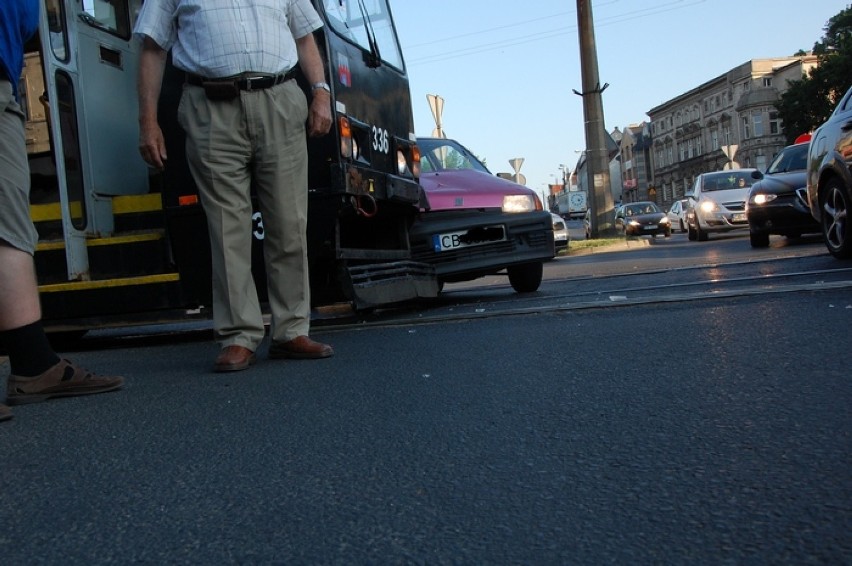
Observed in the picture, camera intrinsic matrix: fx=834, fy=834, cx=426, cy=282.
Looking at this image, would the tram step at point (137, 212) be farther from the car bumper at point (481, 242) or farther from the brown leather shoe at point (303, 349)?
the car bumper at point (481, 242)

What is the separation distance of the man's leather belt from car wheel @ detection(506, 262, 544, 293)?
4.36 metres

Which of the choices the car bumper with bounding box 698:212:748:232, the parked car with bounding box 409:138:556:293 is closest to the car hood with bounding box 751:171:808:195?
the parked car with bounding box 409:138:556:293

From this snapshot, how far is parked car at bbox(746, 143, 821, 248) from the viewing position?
38.0 feet

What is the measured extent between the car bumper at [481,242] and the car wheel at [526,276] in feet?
1.04

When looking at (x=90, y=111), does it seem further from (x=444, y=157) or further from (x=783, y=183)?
(x=783, y=183)

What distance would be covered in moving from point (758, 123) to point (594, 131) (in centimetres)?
6614

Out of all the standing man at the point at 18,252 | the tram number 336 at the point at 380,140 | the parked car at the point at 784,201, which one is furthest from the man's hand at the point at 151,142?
the parked car at the point at 784,201

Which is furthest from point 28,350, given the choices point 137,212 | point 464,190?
point 464,190

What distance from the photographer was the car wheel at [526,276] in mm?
8039

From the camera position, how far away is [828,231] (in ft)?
24.8

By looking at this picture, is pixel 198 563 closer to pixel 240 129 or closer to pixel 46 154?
pixel 240 129

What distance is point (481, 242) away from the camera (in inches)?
294

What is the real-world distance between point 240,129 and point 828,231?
227 inches

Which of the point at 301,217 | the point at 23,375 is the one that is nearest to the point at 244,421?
the point at 23,375
